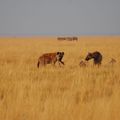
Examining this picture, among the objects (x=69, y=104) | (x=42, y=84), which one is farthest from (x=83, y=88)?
(x=69, y=104)

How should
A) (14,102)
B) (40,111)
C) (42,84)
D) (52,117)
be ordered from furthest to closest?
(42,84)
(14,102)
(40,111)
(52,117)

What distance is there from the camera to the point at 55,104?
5172 mm

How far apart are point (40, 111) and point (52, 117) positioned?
1.44ft

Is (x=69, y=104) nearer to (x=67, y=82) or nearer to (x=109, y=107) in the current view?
(x=109, y=107)

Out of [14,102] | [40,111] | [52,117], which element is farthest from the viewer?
[14,102]

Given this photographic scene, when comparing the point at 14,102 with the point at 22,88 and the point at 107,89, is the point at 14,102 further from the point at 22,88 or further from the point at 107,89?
the point at 107,89

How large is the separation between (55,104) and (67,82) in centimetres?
308

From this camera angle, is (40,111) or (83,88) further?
(83,88)

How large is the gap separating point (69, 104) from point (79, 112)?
41 cm

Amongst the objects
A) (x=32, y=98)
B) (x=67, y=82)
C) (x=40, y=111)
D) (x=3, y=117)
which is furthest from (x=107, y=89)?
(x=3, y=117)

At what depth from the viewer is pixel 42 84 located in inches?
305

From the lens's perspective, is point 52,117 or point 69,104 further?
point 69,104

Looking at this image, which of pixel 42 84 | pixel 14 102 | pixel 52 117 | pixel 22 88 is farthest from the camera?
pixel 42 84

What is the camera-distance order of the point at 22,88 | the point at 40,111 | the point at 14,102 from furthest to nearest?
the point at 22,88 → the point at 14,102 → the point at 40,111
